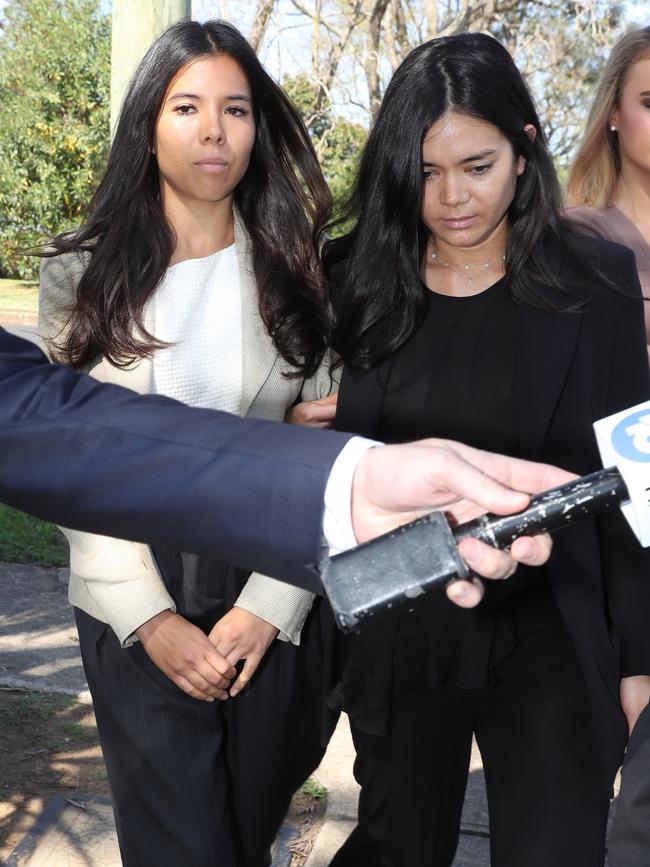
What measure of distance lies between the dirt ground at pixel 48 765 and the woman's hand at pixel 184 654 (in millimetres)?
979

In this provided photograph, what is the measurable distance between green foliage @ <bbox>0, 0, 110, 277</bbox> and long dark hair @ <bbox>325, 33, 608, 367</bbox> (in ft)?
46.6

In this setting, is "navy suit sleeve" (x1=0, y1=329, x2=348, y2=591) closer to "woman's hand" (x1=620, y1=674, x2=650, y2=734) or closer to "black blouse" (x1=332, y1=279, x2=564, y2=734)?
"black blouse" (x1=332, y1=279, x2=564, y2=734)

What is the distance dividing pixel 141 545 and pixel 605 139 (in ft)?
5.68

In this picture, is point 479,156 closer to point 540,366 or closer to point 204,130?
point 540,366

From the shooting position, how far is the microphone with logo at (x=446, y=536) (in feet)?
3.83

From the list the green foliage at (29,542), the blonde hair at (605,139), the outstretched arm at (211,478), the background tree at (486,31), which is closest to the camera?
the outstretched arm at (211,478)

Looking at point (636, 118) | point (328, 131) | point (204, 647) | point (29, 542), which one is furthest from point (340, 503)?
point (328, 131)

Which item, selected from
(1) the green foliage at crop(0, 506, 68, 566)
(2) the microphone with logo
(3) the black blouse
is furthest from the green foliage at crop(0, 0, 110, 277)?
(2) the microphone with logo

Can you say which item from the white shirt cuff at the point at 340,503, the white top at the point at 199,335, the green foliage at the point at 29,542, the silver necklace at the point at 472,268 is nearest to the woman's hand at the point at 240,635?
the white top at the point at 199,335

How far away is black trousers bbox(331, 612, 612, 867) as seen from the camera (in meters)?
2.27

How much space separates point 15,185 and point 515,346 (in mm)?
15318

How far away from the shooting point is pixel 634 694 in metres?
2.33

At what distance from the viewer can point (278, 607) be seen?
2330 mm

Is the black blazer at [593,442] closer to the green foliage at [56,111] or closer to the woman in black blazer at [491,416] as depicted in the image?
the woman in black blazer at [491,416]
